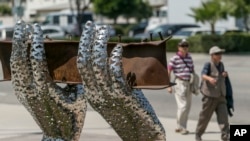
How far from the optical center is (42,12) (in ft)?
236

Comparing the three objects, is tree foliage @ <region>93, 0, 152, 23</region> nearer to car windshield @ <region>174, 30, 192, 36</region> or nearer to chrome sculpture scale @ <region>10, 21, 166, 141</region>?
car windshield @ <region>174, 30, 192, 36</region>

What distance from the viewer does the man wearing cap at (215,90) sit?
9539 mm

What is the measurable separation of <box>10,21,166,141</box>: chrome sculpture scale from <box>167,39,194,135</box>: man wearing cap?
379 cm

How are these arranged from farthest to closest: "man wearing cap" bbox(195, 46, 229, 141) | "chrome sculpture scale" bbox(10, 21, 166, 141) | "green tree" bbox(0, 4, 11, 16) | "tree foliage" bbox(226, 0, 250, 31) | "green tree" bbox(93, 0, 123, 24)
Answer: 1. "green tree" bbox(0, 4, 11, 16)
2. "green tree" bbox(93, 0, 123, 24)
3. "tree foliage" bbox(226, 0, 250, 31)
4. "man wearing cap" bbox(195, 46, 229, 141)
5. "chrome sculpture scale" bbox(10, 21, 166, 141)

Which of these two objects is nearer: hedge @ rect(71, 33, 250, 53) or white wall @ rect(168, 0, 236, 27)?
hedge @ rect(71, 33, 250, 53)

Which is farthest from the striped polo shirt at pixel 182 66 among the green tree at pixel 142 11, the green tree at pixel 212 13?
the green tree at pixel 142 11

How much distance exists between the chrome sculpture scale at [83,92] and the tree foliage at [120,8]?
156ft

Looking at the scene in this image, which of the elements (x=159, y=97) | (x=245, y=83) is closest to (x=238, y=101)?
(x=159, y=97)

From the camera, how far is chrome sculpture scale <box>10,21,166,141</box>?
648 cm

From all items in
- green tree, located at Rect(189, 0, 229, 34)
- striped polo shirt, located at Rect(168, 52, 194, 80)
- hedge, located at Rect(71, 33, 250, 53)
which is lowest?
hedge, located at Rect(71, 33, 250, 53)

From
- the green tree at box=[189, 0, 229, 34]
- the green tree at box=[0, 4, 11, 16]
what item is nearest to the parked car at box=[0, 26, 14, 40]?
the green tree at box=[189, 0, 229, 34]

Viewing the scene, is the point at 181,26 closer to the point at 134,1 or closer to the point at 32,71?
the point at 134,1

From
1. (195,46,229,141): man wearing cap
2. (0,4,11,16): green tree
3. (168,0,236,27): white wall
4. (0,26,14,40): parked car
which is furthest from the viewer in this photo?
(0,4,11,16): green tree

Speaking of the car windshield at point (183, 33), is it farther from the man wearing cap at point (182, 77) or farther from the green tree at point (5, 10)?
the green tree at point (5, 10)
